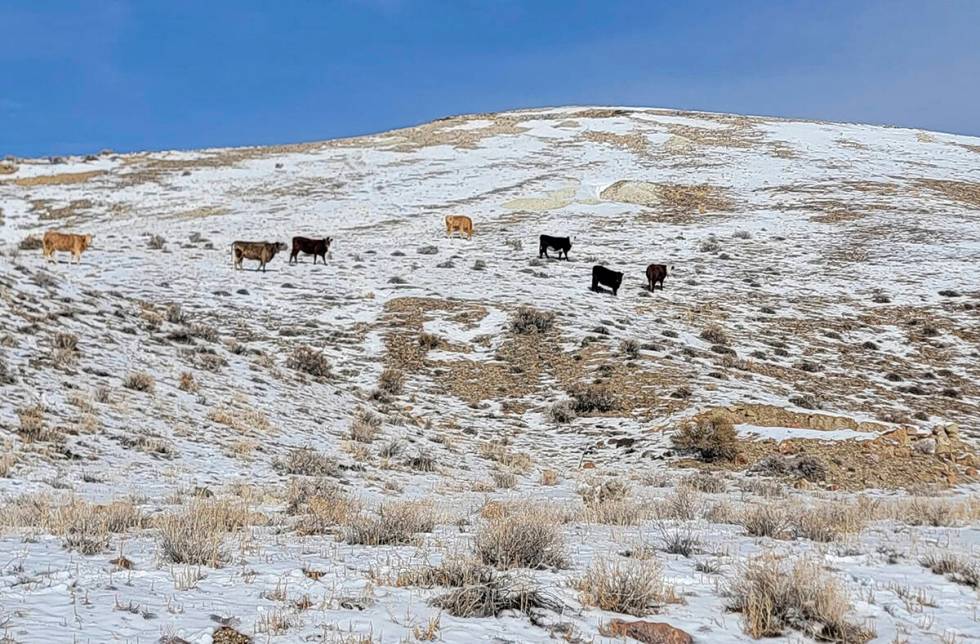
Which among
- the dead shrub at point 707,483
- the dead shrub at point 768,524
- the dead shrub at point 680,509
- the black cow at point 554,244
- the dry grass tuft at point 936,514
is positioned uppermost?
the black cow at point 554,244

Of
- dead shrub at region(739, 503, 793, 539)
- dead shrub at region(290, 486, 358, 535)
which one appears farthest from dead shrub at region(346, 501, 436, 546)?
dead shrub at region(739, 503, 793, 539)

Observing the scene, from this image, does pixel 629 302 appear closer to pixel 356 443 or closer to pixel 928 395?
pixel 928 395

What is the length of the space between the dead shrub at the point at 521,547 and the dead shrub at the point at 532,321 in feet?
51.8

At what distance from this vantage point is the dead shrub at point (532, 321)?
21312 millimetres

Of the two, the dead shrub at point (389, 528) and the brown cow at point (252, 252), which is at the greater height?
the brown cow at point (252, 252)

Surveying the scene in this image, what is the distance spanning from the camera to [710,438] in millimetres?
13711

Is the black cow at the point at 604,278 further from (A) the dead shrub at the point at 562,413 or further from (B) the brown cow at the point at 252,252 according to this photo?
(B) the brown cow at the point at 252,252

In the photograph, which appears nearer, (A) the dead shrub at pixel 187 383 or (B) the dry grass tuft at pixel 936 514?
(B) the dry grass tuft at pixel 936 514

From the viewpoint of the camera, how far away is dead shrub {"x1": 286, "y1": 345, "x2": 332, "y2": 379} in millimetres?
17766

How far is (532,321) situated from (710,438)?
8.69 metres

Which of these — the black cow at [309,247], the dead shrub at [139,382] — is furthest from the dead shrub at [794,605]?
the black cow at [309,247]

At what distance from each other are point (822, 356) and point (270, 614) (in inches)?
787

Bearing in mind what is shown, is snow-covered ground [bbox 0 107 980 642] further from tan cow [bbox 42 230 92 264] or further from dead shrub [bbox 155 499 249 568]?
tan cow [bbox 42 230 92 264]

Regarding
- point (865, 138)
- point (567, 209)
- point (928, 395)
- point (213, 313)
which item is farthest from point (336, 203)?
point (865, 138)
